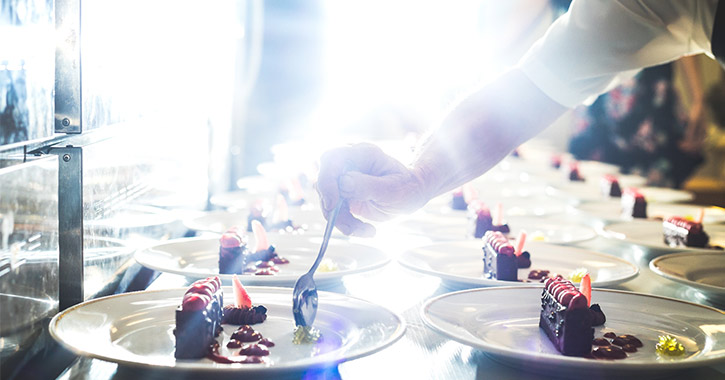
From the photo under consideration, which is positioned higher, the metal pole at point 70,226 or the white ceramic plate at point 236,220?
the metal pole at point 70,226

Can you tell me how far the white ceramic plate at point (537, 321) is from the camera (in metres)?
1.36

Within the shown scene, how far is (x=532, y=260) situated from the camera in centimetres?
227

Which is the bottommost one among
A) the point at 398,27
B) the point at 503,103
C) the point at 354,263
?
the point at 354,263

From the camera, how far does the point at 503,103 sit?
85.5 inches

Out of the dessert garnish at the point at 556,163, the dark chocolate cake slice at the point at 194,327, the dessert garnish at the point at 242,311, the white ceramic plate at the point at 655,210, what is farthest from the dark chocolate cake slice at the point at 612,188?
the dark chocolate cake slice at the point at 194,327

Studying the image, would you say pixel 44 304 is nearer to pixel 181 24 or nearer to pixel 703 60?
pixel 181 24

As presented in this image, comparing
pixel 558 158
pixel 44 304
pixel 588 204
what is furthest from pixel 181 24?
pixel 558 158

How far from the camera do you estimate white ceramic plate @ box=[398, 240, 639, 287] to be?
2.07 m

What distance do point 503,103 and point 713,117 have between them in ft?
22.1

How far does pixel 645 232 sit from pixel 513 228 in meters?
0.46

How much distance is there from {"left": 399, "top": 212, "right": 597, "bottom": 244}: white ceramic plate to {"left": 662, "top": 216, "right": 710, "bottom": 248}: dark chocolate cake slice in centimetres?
25

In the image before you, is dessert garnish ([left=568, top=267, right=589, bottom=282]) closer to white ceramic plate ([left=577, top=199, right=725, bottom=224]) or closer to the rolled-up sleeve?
the rolled-up sleeve

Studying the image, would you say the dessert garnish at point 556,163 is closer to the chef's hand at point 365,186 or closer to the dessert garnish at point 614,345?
the chef's hand at point 365,186

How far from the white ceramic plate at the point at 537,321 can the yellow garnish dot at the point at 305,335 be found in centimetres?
20
